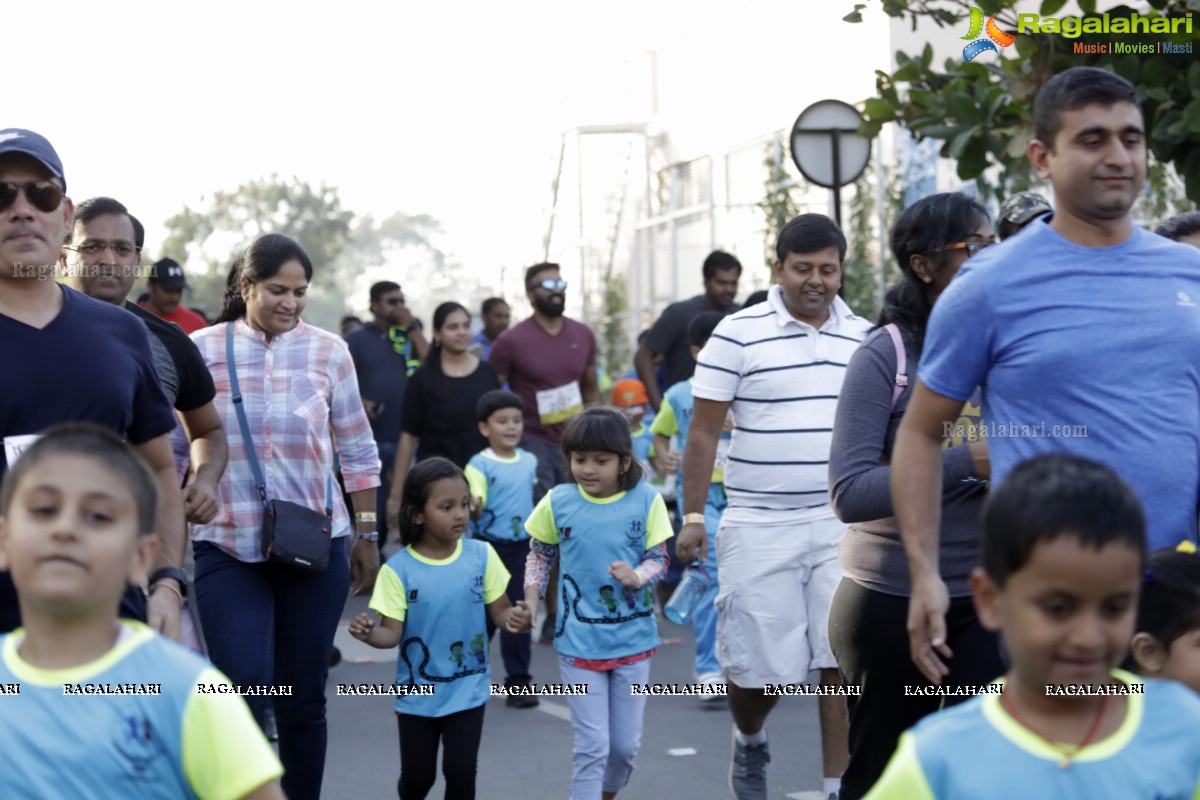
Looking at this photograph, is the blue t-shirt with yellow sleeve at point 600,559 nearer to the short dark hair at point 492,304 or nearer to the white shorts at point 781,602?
the white shorts at point 781,602

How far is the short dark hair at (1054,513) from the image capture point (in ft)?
8.39

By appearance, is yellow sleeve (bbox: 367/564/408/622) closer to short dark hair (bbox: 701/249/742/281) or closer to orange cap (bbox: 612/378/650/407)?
short dark hair (bbox: 701/249/742/281)

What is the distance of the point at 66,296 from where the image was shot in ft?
13.2

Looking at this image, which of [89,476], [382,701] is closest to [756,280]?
[382,701]

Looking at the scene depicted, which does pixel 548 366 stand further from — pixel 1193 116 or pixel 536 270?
pixel 1193 116

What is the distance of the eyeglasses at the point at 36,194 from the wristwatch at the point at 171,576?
36.0 inches

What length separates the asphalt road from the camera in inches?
279

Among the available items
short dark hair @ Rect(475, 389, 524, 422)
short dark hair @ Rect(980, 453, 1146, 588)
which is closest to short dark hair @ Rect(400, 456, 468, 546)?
short dark hair @ Rect(475, 389, 524, 422)

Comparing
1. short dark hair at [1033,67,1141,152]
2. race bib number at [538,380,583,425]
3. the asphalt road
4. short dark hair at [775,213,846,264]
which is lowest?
the asphalt road

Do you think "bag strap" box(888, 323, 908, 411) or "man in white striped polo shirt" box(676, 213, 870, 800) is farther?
"man in white striped polo shirt" box(676, 213, 870, 800)

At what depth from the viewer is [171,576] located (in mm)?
4086

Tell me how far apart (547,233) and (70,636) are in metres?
25.9

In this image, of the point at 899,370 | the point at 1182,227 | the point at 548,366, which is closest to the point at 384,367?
the point at 548,366

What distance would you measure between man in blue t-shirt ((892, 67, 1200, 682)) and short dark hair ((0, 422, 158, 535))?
5.63 ft
